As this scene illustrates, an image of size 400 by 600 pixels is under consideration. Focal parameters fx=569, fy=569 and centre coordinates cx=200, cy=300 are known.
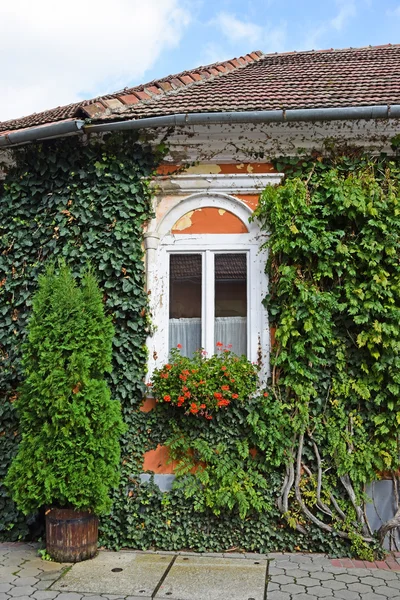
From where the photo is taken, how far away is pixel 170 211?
6.24 metres

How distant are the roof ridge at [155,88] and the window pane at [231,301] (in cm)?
205

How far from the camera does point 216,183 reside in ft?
20.3

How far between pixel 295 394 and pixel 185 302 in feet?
5.00

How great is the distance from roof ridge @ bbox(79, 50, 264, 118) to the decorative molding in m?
1.00

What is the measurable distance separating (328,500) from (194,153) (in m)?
3.87

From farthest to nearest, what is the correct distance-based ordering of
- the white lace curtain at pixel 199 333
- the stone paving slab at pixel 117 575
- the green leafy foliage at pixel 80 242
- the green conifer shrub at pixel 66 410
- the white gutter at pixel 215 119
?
the white lace curtain at pixel 199 333
the green leafy foliage at pixel 80 242
the white gutter at pixel 215 119
the green conifer shrub at pixel 66 410
the stone paving slab at pixel 117 575

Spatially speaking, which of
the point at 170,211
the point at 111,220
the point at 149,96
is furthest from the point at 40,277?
the point at 149,96

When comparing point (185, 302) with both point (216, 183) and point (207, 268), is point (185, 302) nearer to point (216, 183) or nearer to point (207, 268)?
point (207, 268)

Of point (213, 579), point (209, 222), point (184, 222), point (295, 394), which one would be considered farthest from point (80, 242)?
point (213, 579)

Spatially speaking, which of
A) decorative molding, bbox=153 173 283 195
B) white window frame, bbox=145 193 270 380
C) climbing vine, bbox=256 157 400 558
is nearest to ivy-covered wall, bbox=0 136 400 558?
climbing vine, bbox=256 157 400 558

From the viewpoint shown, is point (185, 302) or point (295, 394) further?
point (185, 302)

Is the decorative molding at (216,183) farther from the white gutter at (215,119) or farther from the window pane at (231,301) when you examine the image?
the window pane at (231,301)

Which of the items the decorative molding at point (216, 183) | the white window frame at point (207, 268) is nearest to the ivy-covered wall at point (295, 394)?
the white window frame at point (207, 268)

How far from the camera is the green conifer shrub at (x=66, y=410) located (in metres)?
5.11
